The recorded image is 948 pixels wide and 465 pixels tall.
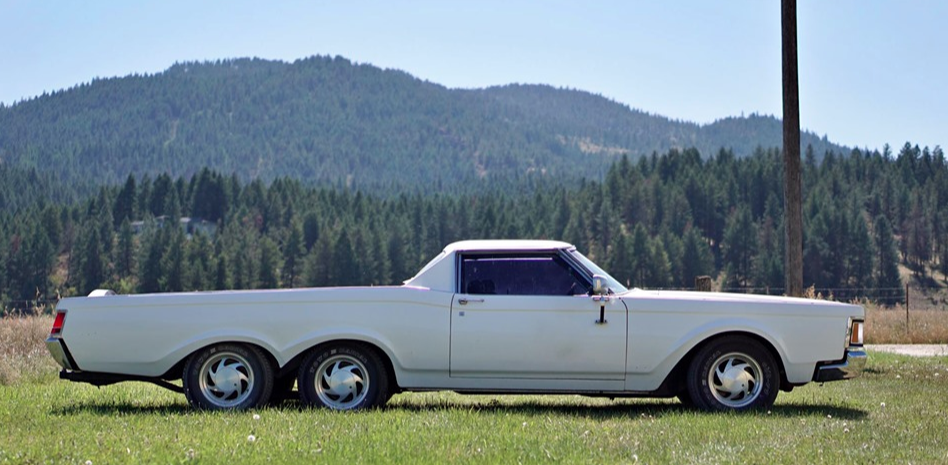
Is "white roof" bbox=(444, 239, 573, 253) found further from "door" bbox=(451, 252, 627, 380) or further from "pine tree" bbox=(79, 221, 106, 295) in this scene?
"pine tree" bbox=(79, 221, 106, 295)

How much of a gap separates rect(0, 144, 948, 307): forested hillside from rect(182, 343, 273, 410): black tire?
362 feet

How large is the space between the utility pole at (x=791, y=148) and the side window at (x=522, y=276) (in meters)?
6.65

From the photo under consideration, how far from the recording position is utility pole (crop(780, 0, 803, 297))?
1563 centimetres

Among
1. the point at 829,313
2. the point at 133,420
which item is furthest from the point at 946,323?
the point at 133,420

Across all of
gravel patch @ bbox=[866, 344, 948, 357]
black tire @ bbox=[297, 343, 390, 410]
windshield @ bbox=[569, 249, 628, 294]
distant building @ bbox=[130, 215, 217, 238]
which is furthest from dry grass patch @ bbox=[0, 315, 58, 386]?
distant building @ bbox=[130, 215, 217, 238]

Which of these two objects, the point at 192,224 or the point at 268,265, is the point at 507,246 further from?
the point at 192,224

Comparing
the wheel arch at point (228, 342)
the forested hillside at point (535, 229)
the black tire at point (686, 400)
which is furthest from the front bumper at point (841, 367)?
the forested hillside at point (535, 229)

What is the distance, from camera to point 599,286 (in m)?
9.63

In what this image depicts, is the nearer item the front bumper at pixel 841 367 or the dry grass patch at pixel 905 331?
the front bumper at pixel 841 367

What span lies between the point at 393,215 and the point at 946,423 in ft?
506

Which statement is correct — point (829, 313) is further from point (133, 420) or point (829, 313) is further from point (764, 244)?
point (764, 244)

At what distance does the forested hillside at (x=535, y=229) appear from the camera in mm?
132875

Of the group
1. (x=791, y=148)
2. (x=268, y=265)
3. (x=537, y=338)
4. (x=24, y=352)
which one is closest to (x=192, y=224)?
(x=268, y=265)

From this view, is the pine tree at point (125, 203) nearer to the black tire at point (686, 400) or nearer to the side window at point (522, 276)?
the side window at point (522, 276)
